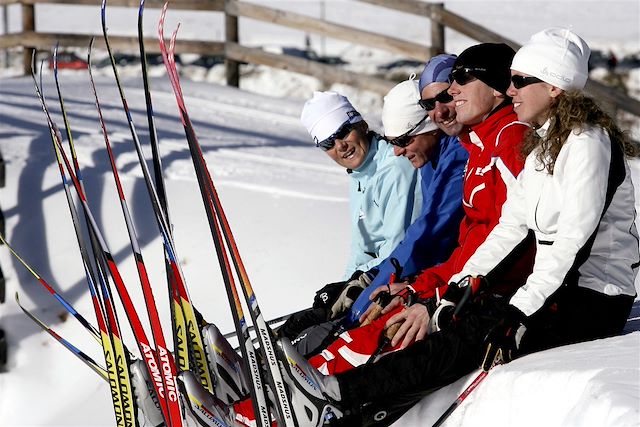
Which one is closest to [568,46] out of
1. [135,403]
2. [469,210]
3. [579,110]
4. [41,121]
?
[579,110]

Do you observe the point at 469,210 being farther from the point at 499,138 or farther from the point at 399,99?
the point at 399,99

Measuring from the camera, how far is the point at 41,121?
726 centimetres

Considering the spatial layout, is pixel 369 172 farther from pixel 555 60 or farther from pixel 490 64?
pixel 555 60

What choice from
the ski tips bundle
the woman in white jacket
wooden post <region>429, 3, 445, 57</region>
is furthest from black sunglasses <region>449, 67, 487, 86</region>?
wooden post <region>429, 3, 445, 57</region>

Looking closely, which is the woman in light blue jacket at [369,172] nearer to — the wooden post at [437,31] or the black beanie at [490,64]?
the black beanie at [490,64]

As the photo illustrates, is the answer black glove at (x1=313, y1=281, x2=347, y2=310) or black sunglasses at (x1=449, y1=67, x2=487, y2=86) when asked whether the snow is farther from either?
black sunglasses at (x1=449, y1=67, x2=487, y2=86)

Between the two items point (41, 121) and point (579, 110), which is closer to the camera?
point (579, 110)

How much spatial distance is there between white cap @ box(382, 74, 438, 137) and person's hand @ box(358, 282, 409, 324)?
0.60 metres

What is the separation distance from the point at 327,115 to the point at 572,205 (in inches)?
52.5

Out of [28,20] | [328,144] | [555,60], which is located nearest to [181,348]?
[328,144]

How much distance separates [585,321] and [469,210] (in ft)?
1.87

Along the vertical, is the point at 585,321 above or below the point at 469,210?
below

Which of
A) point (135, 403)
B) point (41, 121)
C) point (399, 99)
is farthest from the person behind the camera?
point (41, 121)

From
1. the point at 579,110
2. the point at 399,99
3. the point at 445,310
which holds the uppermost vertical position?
the point at 399,99
